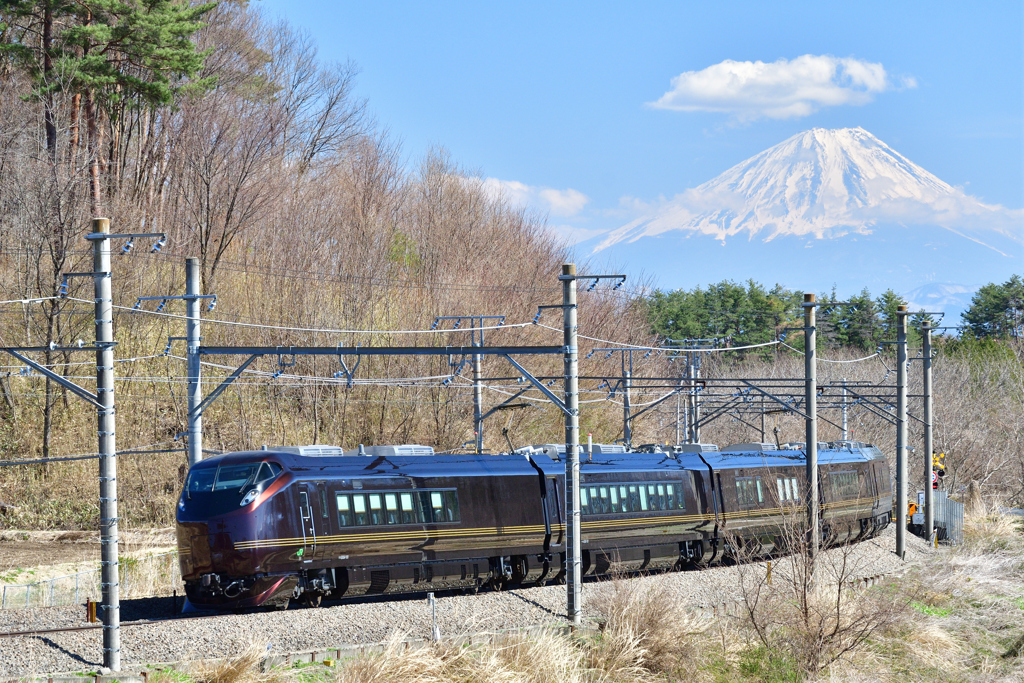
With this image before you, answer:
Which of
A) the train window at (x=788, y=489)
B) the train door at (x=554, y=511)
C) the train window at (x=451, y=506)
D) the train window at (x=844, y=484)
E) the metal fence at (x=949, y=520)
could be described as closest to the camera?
the train window at (x=451, y=506)

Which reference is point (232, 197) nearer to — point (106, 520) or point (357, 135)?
point (357, 135)

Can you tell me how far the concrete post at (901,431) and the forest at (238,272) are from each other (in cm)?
847

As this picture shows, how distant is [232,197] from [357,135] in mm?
→ 15353

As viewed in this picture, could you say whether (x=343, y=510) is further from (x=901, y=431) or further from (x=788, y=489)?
(x=901, y=431)

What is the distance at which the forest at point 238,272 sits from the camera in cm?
3572

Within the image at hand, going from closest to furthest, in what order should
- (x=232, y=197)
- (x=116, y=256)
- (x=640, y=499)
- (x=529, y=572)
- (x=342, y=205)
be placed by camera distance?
1. (x=529, y=572)
2. (x=640, y=499)
3. (x=116, y=256)
4. (x=232, y=197)
5. (x=342, y=205)

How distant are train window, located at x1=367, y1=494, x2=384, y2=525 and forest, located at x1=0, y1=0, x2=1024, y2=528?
4857 mm

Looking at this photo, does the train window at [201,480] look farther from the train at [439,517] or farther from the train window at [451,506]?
the train window at [451,506]

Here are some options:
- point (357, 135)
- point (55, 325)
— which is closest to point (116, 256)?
point (55, 325)

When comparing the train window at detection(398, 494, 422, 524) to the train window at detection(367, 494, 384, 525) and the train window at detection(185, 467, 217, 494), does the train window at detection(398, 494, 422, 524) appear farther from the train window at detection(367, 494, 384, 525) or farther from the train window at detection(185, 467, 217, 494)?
the train window at detection(185, 467, 217, 494)

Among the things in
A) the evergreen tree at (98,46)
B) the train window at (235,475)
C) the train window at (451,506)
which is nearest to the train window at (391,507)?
the train window at (451,506)

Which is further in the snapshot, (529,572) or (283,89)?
(283,89)

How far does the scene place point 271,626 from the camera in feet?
55.3

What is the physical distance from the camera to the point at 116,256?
132ft
